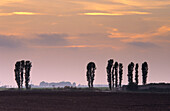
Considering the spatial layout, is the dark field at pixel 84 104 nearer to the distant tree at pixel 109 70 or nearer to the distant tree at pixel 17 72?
the distant tree at pixel 109 70

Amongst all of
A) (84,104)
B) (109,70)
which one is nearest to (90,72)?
(109,70)

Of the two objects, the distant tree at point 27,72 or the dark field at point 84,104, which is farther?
the distant tree at point 27,72

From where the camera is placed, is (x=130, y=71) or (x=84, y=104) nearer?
(x=84, y=104)

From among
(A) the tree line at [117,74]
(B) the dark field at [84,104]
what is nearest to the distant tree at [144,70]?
(A) the tree line at [117,74]

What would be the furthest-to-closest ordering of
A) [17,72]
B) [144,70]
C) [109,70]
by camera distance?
[17,72]
[109,70]
[144,70]

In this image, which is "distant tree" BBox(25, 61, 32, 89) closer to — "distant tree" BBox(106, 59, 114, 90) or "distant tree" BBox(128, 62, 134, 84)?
"distant tree" BBox(106, 59, 114, 90)

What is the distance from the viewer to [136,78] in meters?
149

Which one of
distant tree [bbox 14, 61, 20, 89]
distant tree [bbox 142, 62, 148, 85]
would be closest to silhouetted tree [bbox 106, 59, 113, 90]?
distant tree [bbox 142, 62, 148, 85]

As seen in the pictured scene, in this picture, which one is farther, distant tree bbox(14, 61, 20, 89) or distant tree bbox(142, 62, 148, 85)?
distant tree bbox(14, 61, 20, 89)

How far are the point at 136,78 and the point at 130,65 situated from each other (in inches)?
246

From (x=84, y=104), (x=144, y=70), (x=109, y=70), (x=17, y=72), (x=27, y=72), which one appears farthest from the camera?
(x=27, y=72)

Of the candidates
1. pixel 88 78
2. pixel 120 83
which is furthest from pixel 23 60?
pixel 120 83

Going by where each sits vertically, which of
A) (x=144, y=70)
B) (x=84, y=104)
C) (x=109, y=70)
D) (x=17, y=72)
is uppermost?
(x=17, y=72)

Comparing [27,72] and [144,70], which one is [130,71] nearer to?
[144,70]
